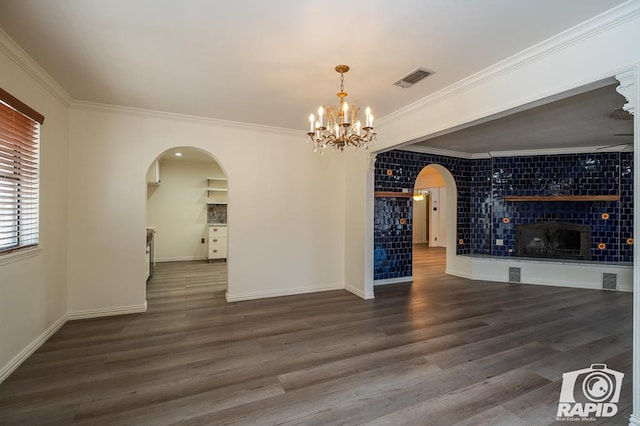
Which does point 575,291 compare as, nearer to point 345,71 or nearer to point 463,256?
point 463,256

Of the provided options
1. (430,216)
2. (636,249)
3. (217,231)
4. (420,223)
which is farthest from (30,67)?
(420,223)

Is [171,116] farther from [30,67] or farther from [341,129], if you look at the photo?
[341,129]

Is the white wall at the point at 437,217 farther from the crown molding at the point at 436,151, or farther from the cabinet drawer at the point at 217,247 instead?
the cabinet drawer at the point at 217,247

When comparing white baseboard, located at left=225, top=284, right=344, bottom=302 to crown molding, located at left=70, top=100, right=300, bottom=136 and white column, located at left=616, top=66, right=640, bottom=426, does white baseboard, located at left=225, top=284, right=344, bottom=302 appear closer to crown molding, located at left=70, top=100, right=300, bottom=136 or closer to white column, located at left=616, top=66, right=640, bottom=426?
crown molding, located at left=70, top=100, right=300, bottom=136

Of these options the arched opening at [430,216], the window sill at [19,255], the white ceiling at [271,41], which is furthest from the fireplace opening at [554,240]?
the window sill at [19,255]

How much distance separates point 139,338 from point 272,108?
3.04 meters

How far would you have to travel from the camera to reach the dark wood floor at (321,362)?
1.95 m

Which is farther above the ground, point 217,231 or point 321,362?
point 217,231

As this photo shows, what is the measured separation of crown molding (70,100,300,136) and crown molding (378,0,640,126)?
7.91ft

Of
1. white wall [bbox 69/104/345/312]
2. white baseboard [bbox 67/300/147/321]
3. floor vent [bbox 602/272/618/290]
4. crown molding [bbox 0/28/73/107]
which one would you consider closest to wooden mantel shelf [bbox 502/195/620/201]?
floor vent [bbox 602/272/618/290]

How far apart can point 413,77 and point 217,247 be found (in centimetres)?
635

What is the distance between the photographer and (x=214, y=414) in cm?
192

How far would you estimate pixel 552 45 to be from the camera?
218cm

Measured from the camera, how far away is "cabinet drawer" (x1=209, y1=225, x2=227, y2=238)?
24.8ft
